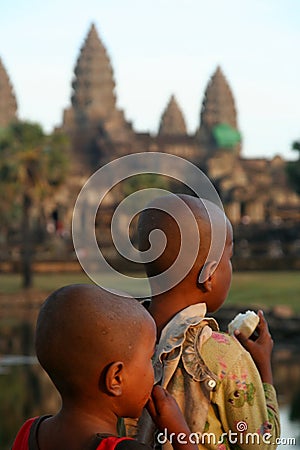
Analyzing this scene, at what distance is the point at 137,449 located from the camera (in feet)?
7.54

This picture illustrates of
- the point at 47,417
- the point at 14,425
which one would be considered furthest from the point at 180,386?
the point at 14,425

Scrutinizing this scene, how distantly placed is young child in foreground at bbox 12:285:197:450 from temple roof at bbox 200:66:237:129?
7773 cm

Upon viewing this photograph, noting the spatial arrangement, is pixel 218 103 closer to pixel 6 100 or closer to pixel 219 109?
pixel 219 109

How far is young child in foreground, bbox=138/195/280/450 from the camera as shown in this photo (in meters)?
2.83

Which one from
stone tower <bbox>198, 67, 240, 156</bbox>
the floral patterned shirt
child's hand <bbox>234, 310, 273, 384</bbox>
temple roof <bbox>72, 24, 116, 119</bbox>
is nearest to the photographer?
the floral patterned shirt

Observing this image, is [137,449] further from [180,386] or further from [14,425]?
[14,425]

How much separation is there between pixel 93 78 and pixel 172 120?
9.67m

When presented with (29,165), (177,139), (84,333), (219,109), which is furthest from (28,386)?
(219,109)

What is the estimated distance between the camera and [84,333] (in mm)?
2410

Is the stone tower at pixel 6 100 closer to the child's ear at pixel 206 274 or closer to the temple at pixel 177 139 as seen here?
the temple at pixel 177 139

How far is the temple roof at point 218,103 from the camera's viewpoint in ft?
263

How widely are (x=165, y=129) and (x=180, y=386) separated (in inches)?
3239

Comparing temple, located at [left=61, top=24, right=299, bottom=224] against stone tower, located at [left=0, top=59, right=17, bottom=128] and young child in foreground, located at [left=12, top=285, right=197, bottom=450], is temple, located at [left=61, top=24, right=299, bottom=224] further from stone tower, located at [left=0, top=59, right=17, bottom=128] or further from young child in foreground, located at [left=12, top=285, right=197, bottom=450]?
young child in foreground, located at [left=12, top=285, right=197, bottom=450]

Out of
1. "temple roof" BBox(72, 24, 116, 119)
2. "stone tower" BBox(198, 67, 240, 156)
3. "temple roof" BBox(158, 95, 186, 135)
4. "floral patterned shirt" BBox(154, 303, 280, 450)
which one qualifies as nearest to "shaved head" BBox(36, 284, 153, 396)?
"floral patterned shirt" BBox(154, 303, 280, 450)
